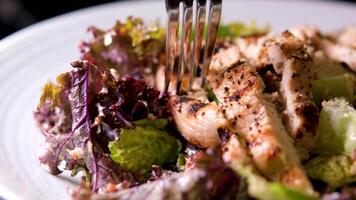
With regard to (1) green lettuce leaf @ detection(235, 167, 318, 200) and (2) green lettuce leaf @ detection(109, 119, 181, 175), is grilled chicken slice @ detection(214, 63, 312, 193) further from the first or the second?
(2) green lettuce leaf @ detection(109, 119, 181, 175)

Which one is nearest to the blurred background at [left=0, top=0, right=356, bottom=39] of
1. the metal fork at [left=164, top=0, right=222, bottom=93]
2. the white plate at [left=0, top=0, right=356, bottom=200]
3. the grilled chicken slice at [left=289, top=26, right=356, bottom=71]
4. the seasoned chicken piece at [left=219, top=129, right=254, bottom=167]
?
the white plate at [left=0, top=0, right=356, bottom=200]

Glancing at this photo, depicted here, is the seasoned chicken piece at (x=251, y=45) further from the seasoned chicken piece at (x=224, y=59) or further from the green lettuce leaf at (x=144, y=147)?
the green lettuce leaf at (x=144, y=147)

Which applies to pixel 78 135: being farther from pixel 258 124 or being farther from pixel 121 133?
pixel 258 124

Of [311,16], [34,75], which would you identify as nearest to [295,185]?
[34,75]

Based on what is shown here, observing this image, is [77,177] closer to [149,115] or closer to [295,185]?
[149,115]

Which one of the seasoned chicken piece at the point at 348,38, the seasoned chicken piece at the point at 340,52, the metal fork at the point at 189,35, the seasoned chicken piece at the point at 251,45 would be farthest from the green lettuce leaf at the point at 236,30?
the metal fork at the point at 189,35
